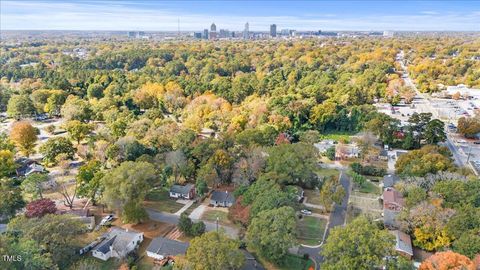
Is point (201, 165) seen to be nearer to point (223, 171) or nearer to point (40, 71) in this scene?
point (223, 171)

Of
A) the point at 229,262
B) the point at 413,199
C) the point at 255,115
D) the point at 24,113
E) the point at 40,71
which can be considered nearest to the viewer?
the point at 229,262

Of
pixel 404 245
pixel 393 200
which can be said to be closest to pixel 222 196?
pixel 393 200

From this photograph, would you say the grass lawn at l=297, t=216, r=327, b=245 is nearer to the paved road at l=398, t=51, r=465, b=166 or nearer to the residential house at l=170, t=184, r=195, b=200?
the residential house at l=170, t=184, r=195, b=200

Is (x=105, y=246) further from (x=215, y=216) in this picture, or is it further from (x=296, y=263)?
(x=296, y=263)

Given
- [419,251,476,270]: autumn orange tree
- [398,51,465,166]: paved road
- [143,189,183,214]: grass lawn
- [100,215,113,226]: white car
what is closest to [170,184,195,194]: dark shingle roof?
[143,189,183,214]: grass lawn

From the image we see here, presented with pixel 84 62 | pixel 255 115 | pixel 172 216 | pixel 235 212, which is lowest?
pixel 172 216

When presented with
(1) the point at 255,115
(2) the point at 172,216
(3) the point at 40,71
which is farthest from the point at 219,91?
(3) the point at 40,71

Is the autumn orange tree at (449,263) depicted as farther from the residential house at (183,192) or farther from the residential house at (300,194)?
the residential house at (183,192)

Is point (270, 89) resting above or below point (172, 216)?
above
